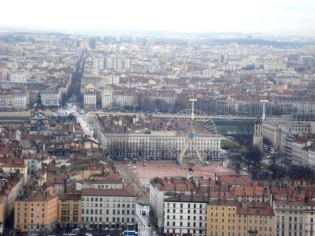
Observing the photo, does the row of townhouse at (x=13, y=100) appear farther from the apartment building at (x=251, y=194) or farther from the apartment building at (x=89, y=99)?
the apartment building at (x=251, y=194)

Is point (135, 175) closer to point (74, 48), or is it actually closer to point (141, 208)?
point (141, 208)

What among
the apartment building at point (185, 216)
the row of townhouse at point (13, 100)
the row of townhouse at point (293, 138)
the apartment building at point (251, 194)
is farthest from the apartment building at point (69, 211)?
the row of townhouse at point (13, 100)

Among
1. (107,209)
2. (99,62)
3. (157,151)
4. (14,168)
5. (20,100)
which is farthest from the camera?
(99,62)

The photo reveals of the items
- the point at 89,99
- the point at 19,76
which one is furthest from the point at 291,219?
the point at 19,76

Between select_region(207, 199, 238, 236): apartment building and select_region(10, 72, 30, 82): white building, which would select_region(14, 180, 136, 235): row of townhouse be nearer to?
select_region(207, 199, 238, 236): apartment building

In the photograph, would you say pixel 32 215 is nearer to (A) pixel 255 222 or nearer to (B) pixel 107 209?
(B) pixel 107 209

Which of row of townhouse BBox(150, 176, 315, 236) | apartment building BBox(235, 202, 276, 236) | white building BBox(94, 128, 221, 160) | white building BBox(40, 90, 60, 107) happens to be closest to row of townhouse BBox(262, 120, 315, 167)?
white building BBox(94, 128, 221, 160)

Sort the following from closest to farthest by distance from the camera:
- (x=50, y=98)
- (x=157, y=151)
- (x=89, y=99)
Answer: (x=157, y=151)
(x=50, y=98)
(x=89, y=99)

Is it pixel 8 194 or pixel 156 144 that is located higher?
pixel 8 194
